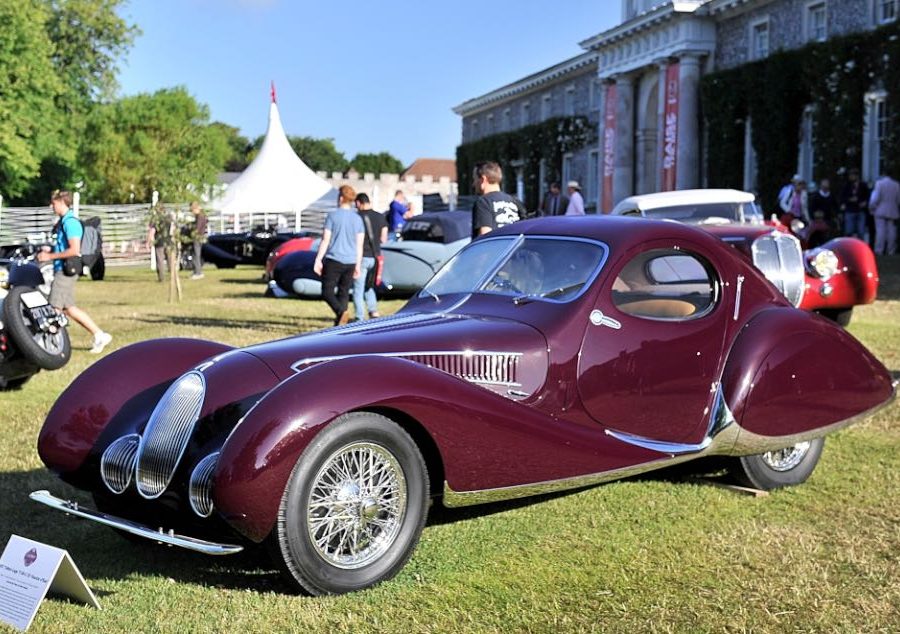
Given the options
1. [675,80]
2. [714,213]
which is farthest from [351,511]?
[675,80]

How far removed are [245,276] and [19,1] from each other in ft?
89.0

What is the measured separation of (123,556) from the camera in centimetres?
476

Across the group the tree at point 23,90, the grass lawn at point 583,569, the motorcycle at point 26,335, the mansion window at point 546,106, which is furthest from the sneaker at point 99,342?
the mansion window at point 546,106

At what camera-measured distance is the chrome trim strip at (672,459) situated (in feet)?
15.2

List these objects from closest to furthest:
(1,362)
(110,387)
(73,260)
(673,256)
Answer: (110,387)
(673,256)
(1,362)
(73,260)

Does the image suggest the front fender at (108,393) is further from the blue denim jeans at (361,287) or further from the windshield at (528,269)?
the blue denim jeans at (361,287)

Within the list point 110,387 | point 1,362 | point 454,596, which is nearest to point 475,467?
point 454,596

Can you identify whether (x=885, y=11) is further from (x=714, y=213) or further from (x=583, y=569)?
(x=583, y=569)

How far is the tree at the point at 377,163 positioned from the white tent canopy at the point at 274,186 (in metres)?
89.4

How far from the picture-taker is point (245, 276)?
28234 mm

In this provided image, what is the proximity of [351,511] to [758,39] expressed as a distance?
33975 mm

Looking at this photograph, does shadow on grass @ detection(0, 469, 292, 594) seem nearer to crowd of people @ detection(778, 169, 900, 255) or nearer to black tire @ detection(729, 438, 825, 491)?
black tire @ detection(729, 438, 825, 491)

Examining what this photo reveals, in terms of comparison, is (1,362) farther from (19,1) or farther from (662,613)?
(19,1)

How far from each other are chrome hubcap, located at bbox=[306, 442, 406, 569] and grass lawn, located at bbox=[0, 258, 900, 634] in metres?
0.18
